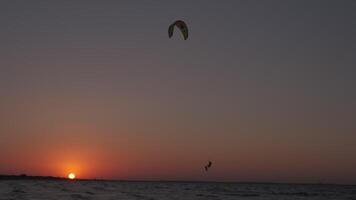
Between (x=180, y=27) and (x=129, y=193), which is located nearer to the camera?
(x=180, y=27)

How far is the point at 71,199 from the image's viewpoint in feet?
145

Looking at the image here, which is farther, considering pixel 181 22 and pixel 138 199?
pixel 138 199

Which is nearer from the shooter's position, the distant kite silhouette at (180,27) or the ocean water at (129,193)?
the distant kite silhouette at (180,27)

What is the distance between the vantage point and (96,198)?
4750 centimetres

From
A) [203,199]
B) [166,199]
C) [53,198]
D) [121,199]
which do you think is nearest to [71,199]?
[53,198]

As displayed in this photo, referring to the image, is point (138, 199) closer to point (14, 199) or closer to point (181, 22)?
point (14, 199)

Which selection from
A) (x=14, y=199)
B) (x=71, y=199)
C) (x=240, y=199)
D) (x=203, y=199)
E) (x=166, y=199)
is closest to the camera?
(x=14, y=199)

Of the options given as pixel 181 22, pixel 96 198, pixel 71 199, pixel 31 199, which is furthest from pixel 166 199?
pixel 181 22

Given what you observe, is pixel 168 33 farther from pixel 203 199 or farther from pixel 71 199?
pixel 203 199

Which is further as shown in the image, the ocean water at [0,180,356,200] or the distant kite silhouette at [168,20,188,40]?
the ocean water at [0,180,356,200]

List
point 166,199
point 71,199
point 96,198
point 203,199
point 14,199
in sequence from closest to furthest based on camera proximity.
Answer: point 14,199
point 71,199
point 96,198
point 166,199
point 203,199

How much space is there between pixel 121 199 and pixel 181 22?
31033 millimetres

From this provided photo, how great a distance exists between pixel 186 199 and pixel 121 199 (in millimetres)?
8434

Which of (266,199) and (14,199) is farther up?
(266,199)
